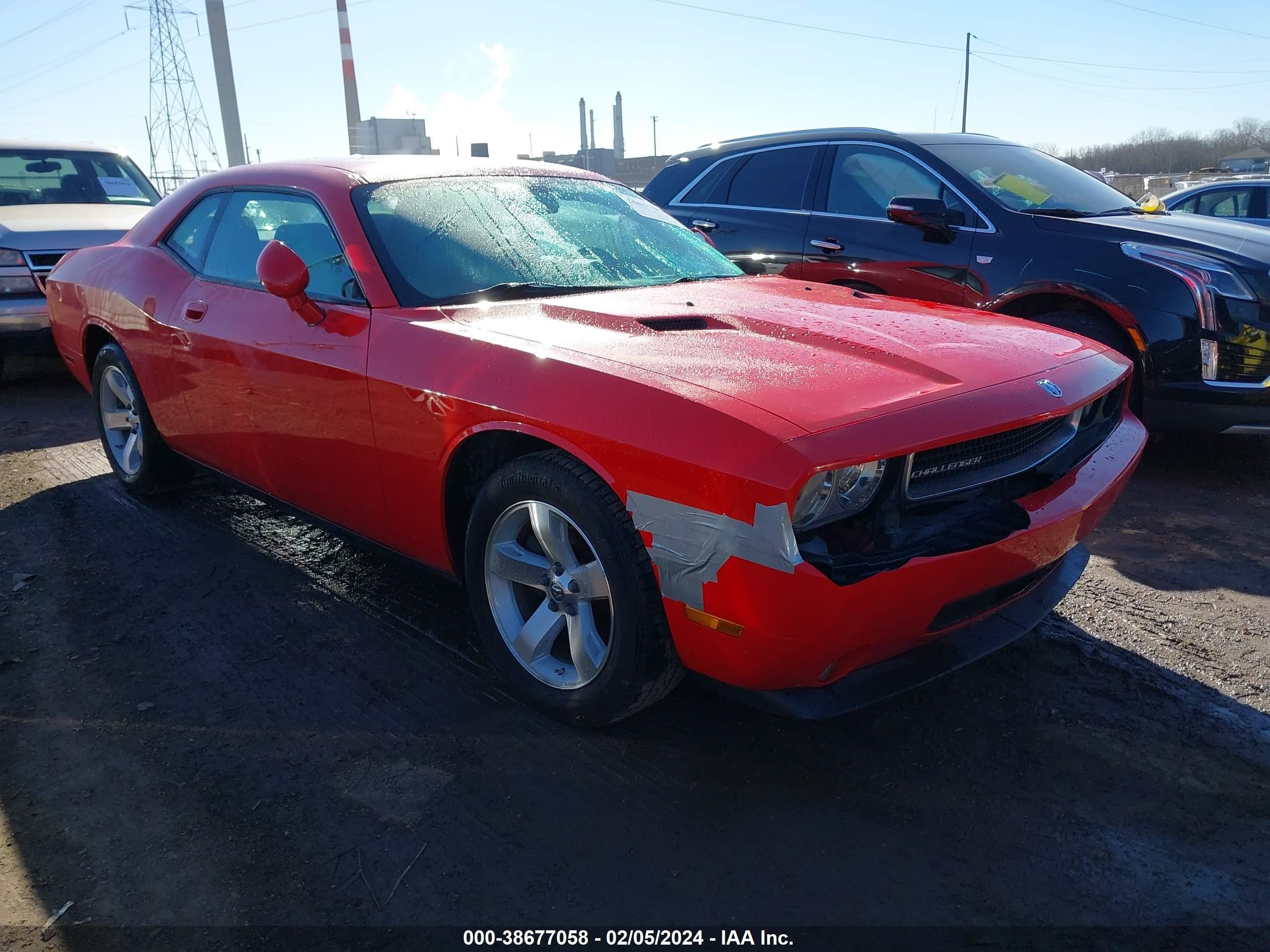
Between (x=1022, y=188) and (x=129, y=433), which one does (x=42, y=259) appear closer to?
(x=129, y=433)

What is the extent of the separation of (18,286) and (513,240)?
5.69 m

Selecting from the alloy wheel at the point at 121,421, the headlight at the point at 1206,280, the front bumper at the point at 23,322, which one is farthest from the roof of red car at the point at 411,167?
the front bumper at the point at 23,322

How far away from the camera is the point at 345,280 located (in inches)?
120

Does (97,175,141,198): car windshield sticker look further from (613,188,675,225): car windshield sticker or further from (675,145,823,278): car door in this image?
(613,188,675,225): car windshield sticker

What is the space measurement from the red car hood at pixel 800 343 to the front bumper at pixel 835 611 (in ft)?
1.14

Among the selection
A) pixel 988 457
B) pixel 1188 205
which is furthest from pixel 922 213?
pixel 1188 205

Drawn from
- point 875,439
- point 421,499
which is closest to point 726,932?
point 875,439

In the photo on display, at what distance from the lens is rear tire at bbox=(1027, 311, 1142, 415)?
4438mm

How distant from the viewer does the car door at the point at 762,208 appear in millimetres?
5676

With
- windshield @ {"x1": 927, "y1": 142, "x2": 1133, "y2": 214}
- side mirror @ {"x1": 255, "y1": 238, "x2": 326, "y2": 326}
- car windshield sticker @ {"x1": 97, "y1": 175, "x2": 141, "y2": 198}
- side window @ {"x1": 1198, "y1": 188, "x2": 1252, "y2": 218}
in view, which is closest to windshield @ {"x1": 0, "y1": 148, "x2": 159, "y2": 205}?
car windshield sticker @ {"x1": 97, "y1": 175, "x2": 141, "y2": 198}

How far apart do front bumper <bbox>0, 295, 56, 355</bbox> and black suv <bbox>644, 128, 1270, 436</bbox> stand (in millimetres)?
4616

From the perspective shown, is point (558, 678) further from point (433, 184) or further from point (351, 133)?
point (351, 133)

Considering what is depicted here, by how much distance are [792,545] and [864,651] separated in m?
0.36

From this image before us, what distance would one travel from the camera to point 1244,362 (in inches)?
169
